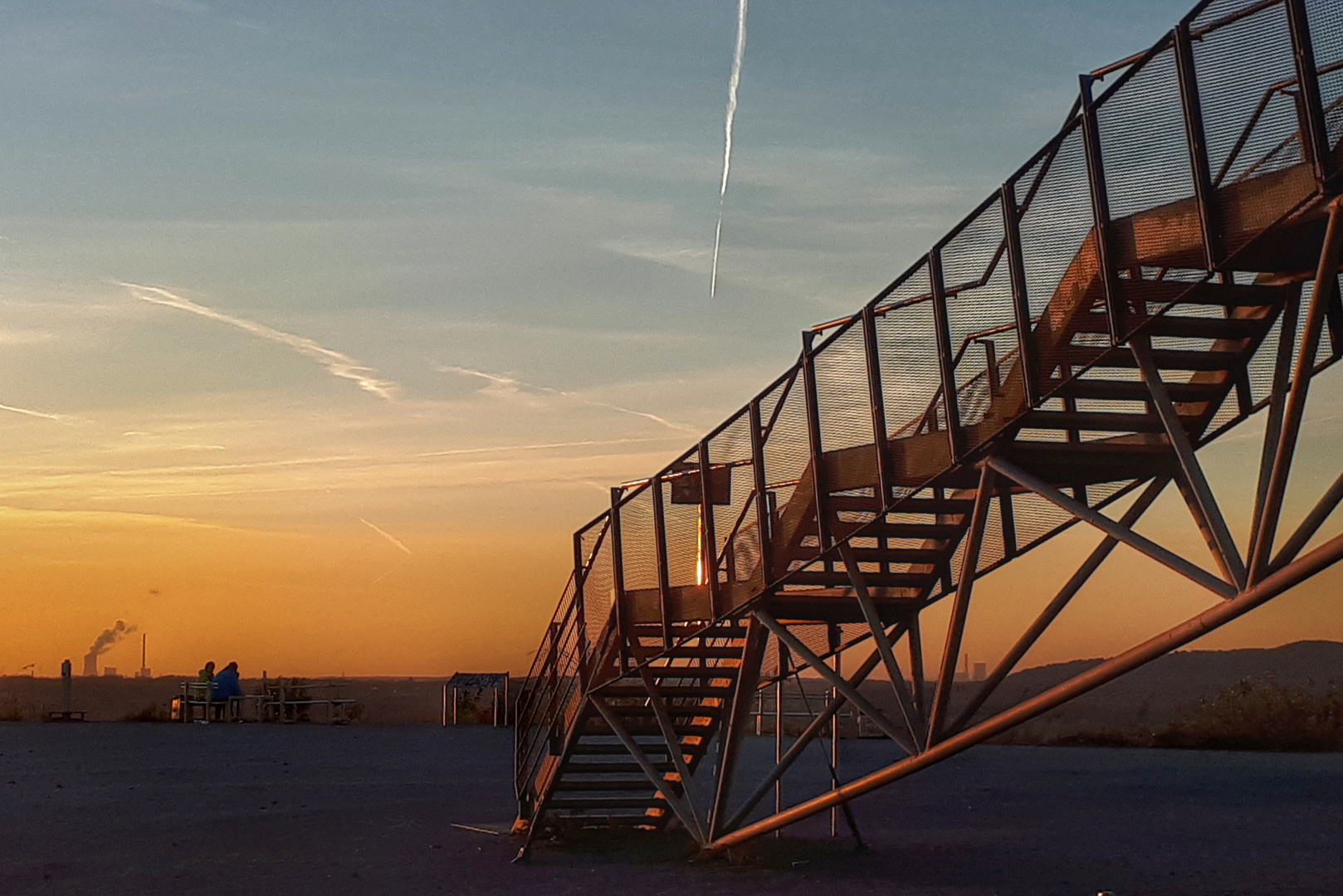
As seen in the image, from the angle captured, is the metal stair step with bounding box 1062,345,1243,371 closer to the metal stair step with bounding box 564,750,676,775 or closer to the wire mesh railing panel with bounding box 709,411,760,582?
the wire mesh railing panel with bounding box 709,411,760,582

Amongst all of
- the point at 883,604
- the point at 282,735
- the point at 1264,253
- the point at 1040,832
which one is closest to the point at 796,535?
the point at 883,604

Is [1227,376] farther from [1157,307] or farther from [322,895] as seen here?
[322,895]

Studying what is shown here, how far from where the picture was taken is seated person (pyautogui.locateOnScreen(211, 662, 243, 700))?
4797 centimetres

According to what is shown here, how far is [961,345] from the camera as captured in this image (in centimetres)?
1245

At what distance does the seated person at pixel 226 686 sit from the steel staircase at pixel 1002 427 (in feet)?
105

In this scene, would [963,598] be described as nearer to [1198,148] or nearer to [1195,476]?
[1195,476]

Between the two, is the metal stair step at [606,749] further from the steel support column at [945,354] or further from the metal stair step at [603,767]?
the steel support column at [945,354]

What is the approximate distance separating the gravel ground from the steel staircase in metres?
1.37

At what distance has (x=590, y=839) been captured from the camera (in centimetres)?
1962

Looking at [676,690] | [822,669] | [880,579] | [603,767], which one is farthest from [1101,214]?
[603,767]

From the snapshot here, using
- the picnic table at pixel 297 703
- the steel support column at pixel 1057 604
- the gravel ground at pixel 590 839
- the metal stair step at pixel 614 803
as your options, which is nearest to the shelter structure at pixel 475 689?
the picnic table at pixel 297 703

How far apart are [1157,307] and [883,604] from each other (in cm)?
593

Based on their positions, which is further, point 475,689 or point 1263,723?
point 475,689

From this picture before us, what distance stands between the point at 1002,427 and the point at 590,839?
984 cm
